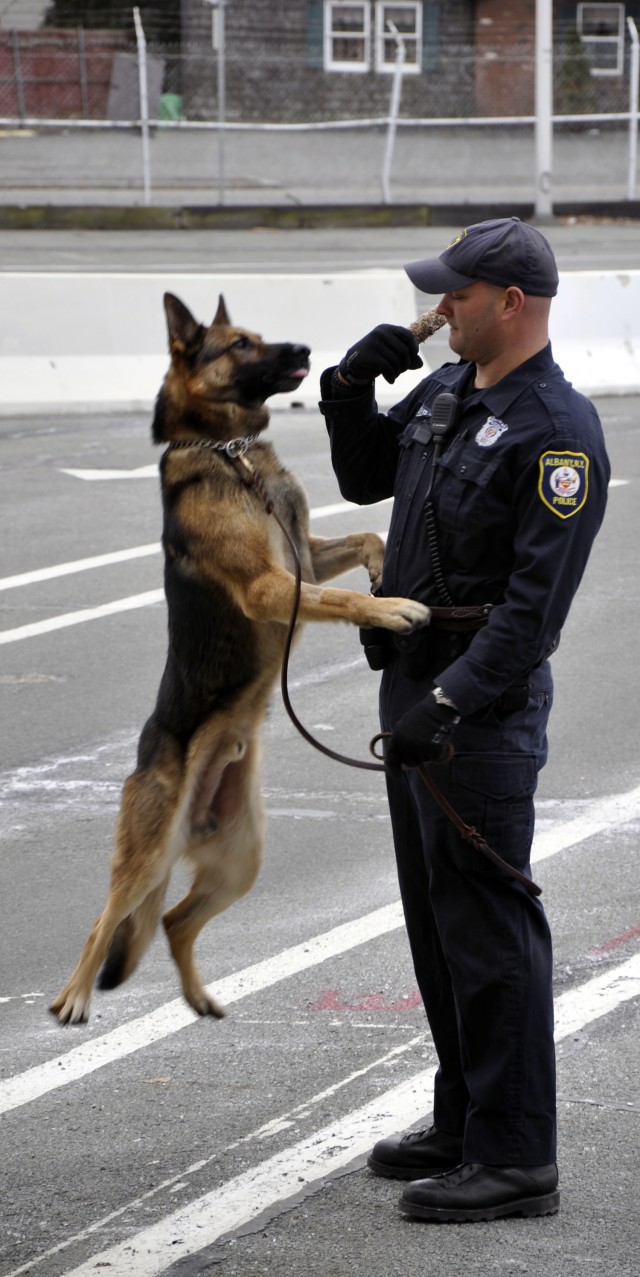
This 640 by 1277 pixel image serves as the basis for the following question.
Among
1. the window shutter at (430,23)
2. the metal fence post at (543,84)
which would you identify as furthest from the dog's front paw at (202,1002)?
the window shutter at (430,23)

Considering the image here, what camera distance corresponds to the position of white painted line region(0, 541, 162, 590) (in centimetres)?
891

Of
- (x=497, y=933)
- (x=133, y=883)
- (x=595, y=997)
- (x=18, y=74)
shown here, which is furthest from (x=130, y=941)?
(x=18, y=74)

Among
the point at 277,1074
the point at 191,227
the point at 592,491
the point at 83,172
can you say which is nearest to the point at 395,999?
the point at 277,1074

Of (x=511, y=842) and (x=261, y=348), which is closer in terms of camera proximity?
(x=511, y=842)

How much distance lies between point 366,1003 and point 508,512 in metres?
1.82

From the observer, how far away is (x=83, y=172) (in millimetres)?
31000

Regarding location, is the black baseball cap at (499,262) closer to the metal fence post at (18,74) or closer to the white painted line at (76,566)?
the white painted line at (76,566)

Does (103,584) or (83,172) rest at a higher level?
(83,172)

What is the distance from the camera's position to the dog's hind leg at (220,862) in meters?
4.09

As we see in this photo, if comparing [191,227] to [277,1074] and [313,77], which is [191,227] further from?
[277,1074]

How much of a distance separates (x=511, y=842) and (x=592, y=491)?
0.80 meters

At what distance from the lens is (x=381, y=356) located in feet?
12.1

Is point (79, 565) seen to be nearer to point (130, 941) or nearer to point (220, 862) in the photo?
point (220, 862)

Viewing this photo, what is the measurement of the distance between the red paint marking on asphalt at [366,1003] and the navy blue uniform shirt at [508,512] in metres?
1.49
